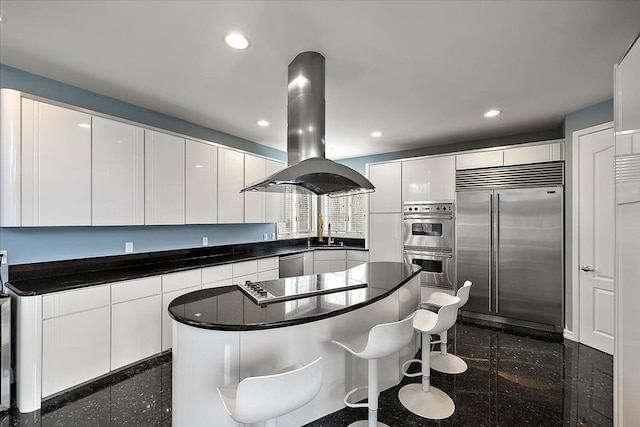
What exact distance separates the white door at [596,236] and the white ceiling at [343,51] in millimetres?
506

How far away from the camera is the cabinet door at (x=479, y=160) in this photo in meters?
4.05

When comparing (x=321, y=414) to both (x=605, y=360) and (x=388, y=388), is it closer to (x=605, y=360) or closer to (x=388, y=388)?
(x=388, y=388)

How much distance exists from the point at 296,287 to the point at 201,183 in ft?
6.90

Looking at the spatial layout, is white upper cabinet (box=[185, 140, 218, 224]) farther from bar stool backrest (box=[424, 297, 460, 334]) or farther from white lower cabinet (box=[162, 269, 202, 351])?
bar stool backrest (box=[424, 297, 460, 334])

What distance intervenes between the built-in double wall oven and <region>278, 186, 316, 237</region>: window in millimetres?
1914

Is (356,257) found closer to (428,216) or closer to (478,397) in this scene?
(428,216)

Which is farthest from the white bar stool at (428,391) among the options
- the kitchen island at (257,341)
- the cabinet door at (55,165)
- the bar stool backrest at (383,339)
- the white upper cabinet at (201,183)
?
the cabinet door at (55,165)

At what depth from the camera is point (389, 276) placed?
2.78 meters

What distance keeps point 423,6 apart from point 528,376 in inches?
122

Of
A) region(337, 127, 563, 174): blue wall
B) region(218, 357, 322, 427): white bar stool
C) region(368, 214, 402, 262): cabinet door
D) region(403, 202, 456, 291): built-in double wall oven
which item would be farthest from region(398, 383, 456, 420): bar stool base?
region(337, 127, 563, 174): blue wall

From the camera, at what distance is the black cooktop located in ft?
6.64

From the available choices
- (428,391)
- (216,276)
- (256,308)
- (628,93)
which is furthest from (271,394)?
(216,276)

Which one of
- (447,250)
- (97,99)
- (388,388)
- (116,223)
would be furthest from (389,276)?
(97,99)

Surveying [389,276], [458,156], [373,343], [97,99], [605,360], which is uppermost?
[97,99]
